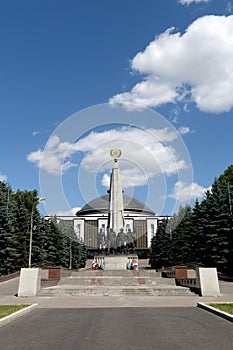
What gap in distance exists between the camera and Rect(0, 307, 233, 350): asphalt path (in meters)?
5.54

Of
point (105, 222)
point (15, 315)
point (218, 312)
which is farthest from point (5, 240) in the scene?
point (105, 222)

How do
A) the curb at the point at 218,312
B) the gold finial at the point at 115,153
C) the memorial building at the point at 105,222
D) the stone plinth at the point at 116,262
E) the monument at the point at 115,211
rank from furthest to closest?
1. the memorial building at the point at 105,222
2. the gold finial at the point at 115,153
3. the monument at the point at 115,211
4. the stone plinth at the point at 116,262
5. the curb at the point at 218,312

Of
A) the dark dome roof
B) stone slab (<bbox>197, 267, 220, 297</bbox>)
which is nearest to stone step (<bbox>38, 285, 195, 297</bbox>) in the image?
stone slab (<bbox>197, 267, 220, 297</bbox>)

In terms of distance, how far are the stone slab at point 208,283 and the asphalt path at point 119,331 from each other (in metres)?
5.12

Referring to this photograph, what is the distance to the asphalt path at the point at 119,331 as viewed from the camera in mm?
5538

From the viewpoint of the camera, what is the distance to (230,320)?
777cm

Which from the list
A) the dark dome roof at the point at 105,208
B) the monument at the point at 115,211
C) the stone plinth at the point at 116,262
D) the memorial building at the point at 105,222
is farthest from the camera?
the dark dome roof at the point at 105,208

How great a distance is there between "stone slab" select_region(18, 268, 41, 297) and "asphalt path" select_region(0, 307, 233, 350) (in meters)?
5.59

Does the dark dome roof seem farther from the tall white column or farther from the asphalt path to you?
the asphalt path

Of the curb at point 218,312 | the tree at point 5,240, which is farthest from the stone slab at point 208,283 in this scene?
the tree at point 5,240

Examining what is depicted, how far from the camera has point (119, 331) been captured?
6.75 m

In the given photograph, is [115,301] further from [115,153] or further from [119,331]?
[115,153]

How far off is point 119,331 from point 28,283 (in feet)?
29.9

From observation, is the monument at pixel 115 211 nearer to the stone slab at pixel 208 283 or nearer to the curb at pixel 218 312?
the stone slab at pixel 208 283
